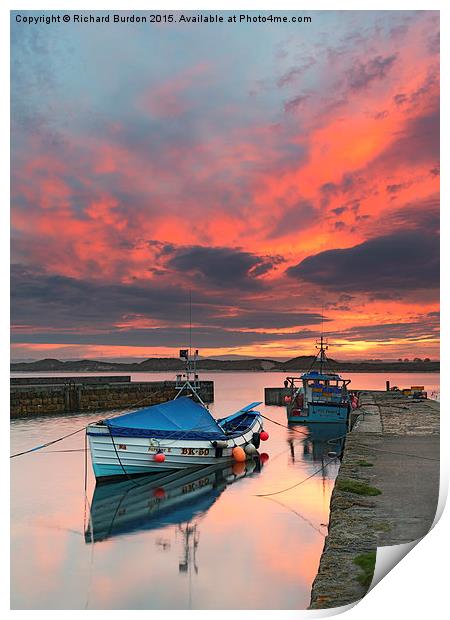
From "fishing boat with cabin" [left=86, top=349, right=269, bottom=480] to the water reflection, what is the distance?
585 centimetres

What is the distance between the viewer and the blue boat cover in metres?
17.8

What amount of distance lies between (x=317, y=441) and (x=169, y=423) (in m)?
13.3

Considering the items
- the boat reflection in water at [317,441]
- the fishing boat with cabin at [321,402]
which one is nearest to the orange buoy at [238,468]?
the boat reflection in water at [317,441]

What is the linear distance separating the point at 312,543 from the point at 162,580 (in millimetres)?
3498

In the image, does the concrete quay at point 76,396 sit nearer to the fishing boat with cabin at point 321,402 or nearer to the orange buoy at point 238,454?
the fishing boat with cabin at point 321,402

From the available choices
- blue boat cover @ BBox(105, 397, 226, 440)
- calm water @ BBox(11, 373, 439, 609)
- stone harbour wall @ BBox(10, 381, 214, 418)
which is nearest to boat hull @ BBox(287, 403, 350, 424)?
stone harbour wall @ BBox(10, 381, 214, 418)

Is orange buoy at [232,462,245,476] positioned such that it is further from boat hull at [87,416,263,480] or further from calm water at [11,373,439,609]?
boat hull at [87,416,263,480]

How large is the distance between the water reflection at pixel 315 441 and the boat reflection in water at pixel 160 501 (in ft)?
15.6

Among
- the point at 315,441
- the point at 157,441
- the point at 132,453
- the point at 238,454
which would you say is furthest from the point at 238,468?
the point at 315,441

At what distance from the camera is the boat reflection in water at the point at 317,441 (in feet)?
82.2

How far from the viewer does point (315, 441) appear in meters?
29.6

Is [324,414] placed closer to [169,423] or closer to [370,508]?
[169,423]
